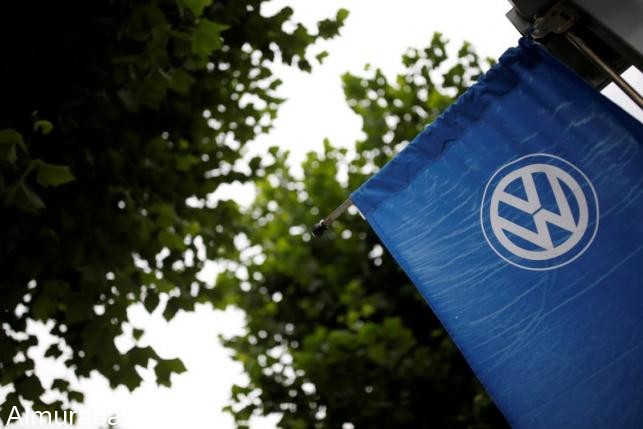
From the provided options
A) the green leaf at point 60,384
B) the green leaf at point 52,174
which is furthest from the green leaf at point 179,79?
the green leaf at point 60,384

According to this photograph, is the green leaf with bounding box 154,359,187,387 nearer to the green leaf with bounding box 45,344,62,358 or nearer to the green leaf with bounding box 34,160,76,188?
the green leaf with bounding box 45,344,62,358

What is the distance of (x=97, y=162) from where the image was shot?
4051 millimetres

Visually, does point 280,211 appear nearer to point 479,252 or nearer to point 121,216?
point 121,216

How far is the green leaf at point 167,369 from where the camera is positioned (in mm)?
3764

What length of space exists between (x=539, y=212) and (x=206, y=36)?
7.19 feet

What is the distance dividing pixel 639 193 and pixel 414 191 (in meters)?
0.91

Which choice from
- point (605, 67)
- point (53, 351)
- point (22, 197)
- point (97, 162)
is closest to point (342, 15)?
point (97, 162)

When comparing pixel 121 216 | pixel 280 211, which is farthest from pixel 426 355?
pixel 121 216

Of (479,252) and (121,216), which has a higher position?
(121,216)

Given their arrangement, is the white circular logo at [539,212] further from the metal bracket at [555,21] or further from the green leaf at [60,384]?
the green leaf at [60,384]

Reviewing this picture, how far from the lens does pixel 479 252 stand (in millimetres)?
2512

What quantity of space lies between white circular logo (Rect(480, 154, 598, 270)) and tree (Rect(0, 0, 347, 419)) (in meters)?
1.98

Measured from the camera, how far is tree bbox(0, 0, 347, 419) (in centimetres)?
355

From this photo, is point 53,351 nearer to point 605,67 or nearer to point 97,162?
point 97,162
